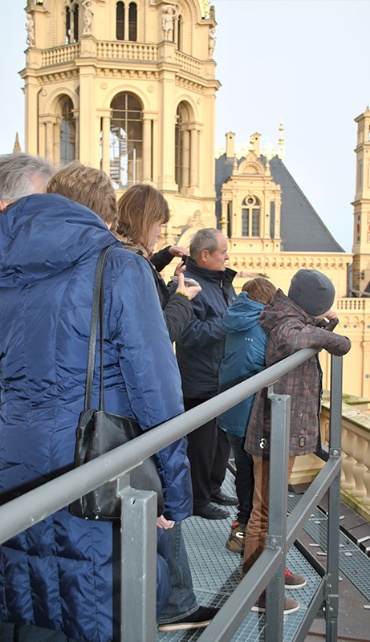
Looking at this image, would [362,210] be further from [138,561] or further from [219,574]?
[138,561]

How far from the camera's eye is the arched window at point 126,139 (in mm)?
29250

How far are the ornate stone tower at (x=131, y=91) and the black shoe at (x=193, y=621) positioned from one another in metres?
26.0

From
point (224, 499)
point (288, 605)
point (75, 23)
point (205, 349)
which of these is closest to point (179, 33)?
point (75, 23)

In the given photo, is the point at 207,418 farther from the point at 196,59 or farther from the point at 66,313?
the point at 196,59

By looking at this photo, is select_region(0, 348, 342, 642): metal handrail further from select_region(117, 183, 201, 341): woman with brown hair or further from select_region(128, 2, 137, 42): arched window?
select_region(128, 2, 137, 42): arched window

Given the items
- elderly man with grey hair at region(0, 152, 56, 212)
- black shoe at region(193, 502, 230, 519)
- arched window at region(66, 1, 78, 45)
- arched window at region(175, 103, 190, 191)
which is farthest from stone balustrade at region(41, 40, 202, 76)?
elderly man with grey hair at region(0, 152, 56, 212)

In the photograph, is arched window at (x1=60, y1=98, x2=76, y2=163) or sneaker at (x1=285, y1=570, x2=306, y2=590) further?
arched window at (x1=60, y1=98, x2=76, y2=163)

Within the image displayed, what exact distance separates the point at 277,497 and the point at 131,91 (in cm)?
2820

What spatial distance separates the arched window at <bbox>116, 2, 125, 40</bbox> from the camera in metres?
28.4

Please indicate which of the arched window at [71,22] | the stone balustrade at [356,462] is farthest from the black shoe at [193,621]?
the arched window at [71,22]

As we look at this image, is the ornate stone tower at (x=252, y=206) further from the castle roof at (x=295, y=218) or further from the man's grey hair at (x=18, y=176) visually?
the man's grey hair at (x=18, y=176)

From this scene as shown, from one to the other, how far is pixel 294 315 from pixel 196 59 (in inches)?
1117

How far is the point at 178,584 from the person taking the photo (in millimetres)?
2518

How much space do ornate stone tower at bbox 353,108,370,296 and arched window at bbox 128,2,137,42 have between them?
12.5m
